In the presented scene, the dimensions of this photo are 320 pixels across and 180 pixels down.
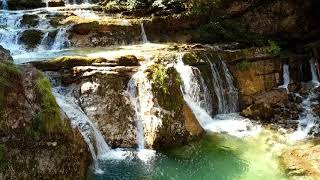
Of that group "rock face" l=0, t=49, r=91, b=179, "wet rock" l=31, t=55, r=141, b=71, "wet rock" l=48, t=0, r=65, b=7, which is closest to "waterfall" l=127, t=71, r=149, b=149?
"wet rock" l=31, t=55, r=141, b=71

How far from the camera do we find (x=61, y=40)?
15.0 meters

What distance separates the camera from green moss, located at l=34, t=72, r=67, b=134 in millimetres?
8117

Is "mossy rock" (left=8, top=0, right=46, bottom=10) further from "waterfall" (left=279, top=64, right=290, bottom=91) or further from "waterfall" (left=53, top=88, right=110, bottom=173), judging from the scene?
"waterfall" (left=279, top=64, right=290, bottom=91)

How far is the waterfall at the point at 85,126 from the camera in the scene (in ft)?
32.5

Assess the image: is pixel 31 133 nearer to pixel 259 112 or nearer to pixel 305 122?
pixel 259 112

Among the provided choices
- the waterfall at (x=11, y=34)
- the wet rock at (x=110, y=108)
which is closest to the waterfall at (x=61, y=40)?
the waterfall at (x=11, y=34)

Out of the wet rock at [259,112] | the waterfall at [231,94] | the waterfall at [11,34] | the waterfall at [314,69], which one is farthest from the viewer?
the waterfall at [314,69]

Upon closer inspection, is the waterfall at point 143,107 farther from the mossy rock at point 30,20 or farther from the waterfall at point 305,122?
the mossy rock at point 30,20

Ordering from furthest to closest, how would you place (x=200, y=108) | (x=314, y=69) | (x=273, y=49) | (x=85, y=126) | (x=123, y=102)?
(x=314, y=69) → (x=273, y=49) → (x=200, y=108) → (x=123, y=102) → (x=85, y=126)

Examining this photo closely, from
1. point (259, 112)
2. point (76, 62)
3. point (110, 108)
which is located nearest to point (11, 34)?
point (76, 62)

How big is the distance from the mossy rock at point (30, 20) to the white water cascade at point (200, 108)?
5.94 metres

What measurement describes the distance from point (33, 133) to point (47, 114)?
47 centimetres

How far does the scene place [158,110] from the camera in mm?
10961

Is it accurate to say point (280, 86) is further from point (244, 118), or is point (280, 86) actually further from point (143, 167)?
point (143, 167)
